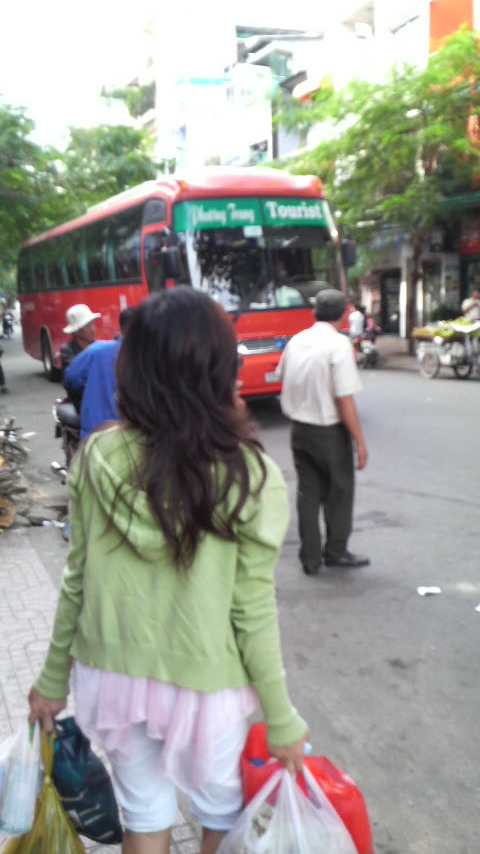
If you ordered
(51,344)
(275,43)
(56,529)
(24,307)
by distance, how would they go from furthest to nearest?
(275,43), (24,307), (51,344), (56,529)

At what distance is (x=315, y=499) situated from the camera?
5105 millimetres

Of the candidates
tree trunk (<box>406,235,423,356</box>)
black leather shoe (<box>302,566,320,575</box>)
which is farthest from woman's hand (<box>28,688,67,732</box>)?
tree trunk (<box>406,235,423,356</box>)

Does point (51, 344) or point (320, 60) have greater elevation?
point (320, 60)

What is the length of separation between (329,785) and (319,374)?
3229 mm

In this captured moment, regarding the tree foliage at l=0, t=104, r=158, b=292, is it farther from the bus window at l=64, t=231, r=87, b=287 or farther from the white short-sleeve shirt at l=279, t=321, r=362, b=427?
the white short-sleeve shirt at l=279, t=321, r=362, b=427

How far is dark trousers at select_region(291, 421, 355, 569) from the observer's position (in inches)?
195

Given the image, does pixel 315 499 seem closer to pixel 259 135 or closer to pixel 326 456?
pixel 326 456

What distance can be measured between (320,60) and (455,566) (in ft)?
95.9

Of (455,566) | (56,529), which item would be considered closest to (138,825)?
(455,566)

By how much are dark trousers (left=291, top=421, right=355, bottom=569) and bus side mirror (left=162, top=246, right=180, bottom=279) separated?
562 centimetres

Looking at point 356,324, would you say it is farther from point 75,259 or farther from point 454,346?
point 75,259

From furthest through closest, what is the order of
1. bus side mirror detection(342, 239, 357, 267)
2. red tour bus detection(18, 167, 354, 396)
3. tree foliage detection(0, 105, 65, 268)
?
tree foliage detection(0, 105, 65, 268), bus side mirror detection(342, 239, 357, 267), red tour bus detection(18, 167, 354, 396)

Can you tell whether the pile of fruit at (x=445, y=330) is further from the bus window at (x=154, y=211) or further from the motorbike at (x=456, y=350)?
the bus window at (x=154, y=211)

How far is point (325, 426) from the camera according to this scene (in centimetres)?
492
